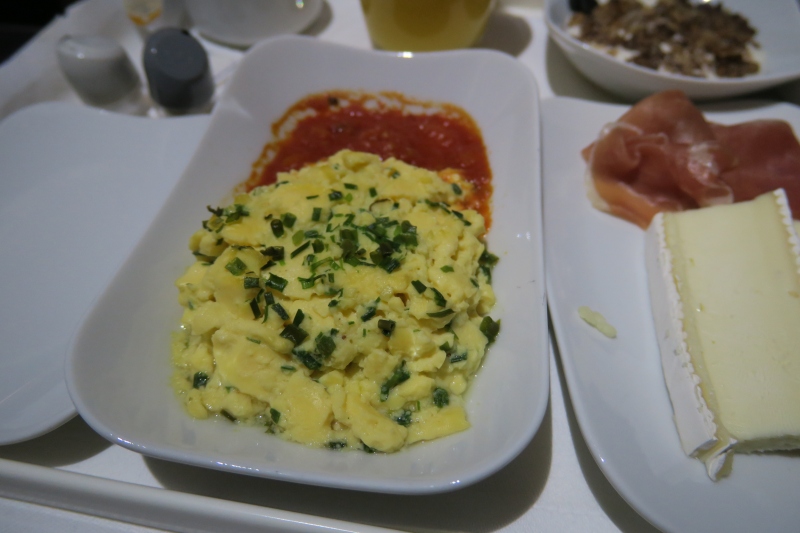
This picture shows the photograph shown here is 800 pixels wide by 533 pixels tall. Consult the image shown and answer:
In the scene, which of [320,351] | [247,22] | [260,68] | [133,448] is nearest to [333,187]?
[320,351]

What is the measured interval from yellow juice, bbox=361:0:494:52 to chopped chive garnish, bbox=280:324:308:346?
1.72 meters

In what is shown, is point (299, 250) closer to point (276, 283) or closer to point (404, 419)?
point (276, 283)

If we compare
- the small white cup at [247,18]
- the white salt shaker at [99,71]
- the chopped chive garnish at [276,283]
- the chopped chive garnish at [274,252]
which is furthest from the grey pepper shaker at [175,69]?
the chopped chive garnish at [276,283]

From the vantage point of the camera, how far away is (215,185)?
6.28 feet

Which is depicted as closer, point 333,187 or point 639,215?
point 333,187

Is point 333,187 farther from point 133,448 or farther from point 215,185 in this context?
point 133,448

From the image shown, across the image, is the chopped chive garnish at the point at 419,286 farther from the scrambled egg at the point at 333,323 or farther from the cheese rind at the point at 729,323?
the cheese rind at the point at 729,323

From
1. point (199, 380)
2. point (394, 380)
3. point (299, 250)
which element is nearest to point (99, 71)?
point (299, 250)

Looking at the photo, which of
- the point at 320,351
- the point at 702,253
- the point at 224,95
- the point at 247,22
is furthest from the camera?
the point at 247,22

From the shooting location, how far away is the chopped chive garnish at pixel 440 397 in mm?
1429

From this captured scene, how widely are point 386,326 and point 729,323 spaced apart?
1079 millimetres

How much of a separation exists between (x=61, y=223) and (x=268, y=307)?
3.62ft

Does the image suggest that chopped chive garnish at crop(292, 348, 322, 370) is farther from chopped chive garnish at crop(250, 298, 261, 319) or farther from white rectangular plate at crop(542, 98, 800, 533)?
white rectangular plate at crop(542, 98, 800, 533)

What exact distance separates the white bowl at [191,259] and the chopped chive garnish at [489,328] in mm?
30
